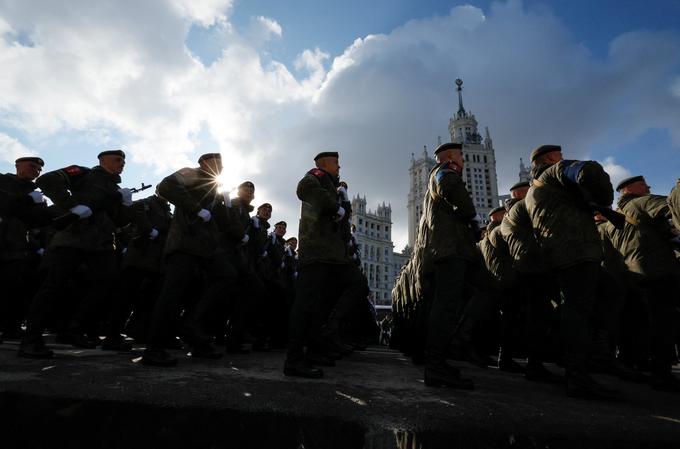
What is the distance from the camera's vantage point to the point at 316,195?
11.3 feet

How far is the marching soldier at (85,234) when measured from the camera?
362 cm

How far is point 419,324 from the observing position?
545 centimetres

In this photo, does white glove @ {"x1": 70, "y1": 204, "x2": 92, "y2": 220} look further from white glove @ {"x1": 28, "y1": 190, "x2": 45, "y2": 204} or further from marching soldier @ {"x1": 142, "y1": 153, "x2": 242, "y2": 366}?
white glove @ {"x1": 28, "y1": 190, "x2": 45, "y2": 204}

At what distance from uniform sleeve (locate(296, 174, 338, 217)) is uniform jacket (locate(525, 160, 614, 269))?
1.94 metres

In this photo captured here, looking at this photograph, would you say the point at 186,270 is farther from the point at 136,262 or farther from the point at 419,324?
the point at 419,324

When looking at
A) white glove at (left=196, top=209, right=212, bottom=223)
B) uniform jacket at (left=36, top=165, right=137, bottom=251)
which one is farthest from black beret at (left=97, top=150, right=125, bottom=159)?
white glove at (left=196, top=209, right=212, bottom=223)

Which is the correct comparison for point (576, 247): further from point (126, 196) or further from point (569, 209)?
point (126, 196)

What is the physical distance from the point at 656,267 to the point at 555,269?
171 cm

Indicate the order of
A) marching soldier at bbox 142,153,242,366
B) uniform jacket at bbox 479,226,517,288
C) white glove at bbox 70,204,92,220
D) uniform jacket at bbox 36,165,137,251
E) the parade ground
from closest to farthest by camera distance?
the parade ground, marching soldier at bbox 142,153,242,366, white glove at bbox 70,204,92,220, uniform jacket at bbox 36,165,137,251, uniform jacket at bbox 479,226,517,288

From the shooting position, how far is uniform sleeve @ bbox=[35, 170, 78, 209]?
3822mm

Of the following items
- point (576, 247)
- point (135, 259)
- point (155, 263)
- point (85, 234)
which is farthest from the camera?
point (155, 263)

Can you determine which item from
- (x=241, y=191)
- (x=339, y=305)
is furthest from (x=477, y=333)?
(x=241, y=191)

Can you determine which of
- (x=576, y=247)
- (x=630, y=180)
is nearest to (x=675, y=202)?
(x=630, y=180)

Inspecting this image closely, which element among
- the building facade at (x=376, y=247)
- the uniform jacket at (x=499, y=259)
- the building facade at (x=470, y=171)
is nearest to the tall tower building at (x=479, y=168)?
the building facade at (x=470, y=171)
